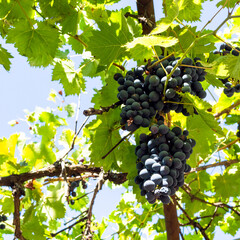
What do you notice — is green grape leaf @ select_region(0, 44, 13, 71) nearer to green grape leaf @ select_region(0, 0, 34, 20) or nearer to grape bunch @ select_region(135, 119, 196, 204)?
green grape leaf @ select_region(0, 0, 34, 20)

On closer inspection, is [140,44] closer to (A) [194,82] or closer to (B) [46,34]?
(A) [194,82]

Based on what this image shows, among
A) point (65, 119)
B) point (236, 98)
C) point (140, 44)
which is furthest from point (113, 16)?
point (65, 119)

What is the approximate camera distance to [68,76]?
7.11ft

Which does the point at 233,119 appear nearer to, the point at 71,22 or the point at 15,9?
the point at 71,22

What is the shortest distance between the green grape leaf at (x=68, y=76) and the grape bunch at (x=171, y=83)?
863 millimetres

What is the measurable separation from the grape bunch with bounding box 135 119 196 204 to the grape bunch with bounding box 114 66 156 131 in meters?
0.07

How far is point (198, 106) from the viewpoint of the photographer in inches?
52.0

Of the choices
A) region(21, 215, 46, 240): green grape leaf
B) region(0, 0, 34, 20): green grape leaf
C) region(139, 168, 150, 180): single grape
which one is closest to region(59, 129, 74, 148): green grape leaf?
region(21, 215, 46, 240): green grape leaf

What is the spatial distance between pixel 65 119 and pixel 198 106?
263 cm

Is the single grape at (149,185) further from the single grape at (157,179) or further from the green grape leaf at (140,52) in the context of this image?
the green grape leaf at (140,52)

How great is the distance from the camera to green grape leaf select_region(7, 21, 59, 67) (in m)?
1.84

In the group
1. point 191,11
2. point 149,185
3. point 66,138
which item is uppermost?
point 66,138

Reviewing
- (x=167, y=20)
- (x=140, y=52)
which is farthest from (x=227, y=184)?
(x=167, y=20)

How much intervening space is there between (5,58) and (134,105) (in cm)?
110
